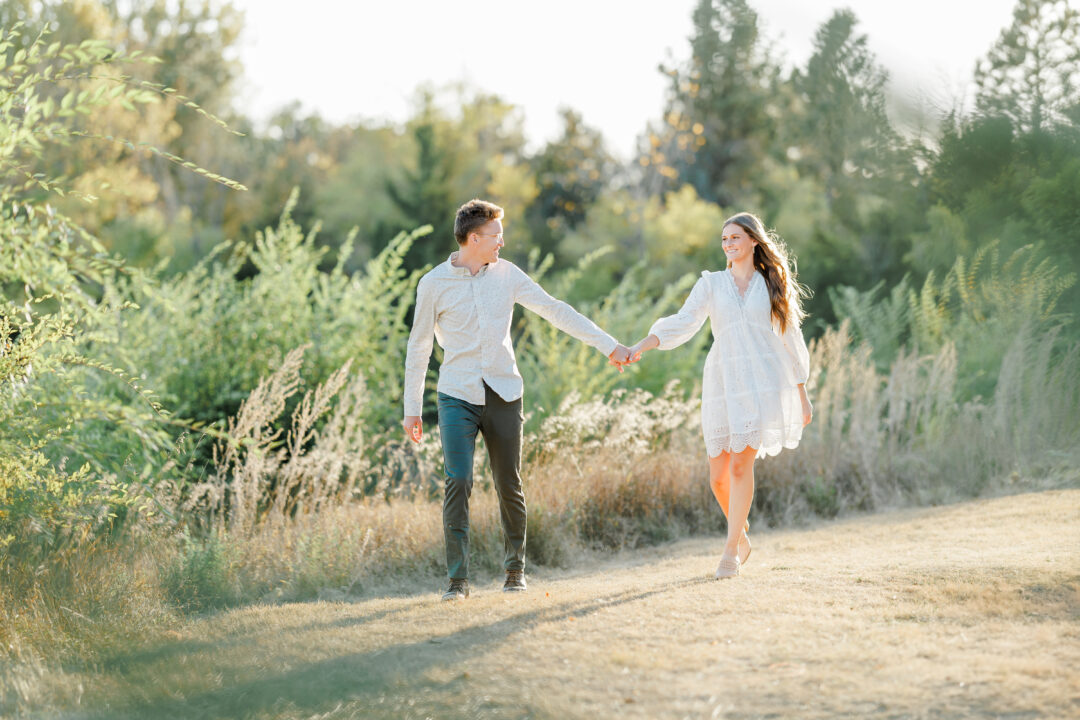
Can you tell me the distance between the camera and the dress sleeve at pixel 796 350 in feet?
17.3

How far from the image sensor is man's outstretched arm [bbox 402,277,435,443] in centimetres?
516

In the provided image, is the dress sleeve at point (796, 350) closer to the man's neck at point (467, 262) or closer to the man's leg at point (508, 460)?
→ the man's leg at point (508, 460)

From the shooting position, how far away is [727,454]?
17.9 feet

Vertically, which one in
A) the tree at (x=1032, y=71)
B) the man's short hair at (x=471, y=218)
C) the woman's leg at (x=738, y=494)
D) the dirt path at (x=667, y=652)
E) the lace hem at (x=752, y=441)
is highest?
the tree at (x=1032, y=71)

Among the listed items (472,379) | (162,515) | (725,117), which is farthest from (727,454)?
(725,117)

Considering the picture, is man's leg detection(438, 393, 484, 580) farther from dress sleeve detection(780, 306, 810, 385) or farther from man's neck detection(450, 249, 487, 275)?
dress sleeve detection(780, 306, 810, 385)

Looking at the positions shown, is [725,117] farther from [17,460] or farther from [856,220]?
[17,460]

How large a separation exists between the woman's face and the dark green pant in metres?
1.36

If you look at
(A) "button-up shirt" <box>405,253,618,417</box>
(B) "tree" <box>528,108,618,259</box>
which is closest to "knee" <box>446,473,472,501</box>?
(A) "button-up shirt" <box>405,253,618,417</box>

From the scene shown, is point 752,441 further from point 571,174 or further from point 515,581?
point 571,174

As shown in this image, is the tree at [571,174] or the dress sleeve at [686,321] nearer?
the dress sleeve at [686,321]

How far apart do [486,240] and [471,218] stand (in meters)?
0.13

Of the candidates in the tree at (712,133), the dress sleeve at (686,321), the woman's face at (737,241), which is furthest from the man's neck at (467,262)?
the tree at (712,133)

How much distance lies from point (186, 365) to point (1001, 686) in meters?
7.43
